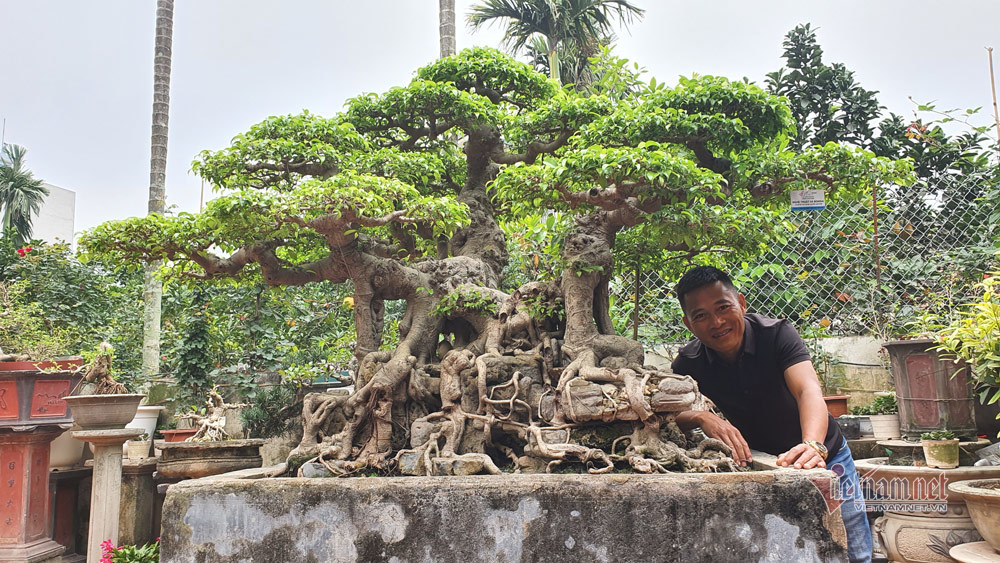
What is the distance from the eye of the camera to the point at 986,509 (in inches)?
118

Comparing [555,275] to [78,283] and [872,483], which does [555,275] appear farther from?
[78,283]

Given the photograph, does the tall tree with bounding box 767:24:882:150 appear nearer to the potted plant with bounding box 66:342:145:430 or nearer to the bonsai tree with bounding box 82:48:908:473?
the bonsai tree with bounding box 82:48:908:473

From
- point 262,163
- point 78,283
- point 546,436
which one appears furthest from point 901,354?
point 78,283

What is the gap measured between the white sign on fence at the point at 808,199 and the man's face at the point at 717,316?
146 centimetres

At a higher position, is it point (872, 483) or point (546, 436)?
point (546, 436)

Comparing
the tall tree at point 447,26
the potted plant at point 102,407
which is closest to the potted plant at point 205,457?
the potted plant at point 102,407

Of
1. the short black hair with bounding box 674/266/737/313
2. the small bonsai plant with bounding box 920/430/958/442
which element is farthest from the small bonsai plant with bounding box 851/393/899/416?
the short black hair with bounding box 674/266/737/313

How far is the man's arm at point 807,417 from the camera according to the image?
211 centimetres

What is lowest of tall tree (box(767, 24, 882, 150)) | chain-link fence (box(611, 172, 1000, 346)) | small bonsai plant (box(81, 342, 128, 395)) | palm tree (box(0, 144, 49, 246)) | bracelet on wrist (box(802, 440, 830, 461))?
bracelet on wrist (box(802, 440, 830, 461))

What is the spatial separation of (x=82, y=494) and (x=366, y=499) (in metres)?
4.58

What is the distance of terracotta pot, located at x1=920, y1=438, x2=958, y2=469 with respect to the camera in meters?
3.68

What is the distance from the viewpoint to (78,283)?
26.7 ft

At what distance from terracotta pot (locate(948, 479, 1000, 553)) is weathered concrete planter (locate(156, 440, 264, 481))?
4.11 metres

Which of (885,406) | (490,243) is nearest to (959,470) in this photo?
(885,406)
